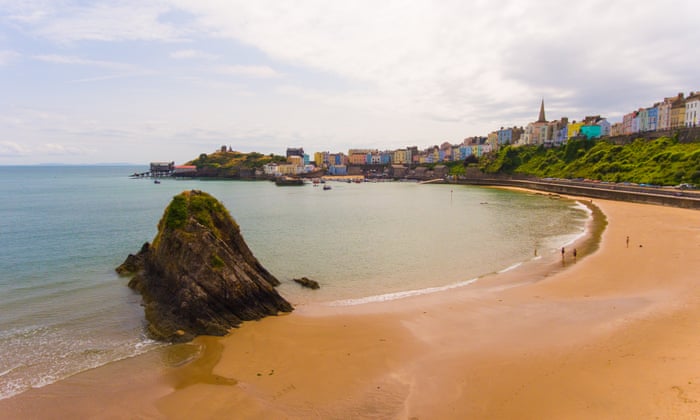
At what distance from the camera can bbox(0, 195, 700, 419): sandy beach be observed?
33.4 feet

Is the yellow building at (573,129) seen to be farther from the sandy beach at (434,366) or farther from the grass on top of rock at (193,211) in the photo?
the grass on top of rock at (193,211)

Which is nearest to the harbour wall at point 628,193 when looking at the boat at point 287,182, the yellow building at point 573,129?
the yellow building at point 573,129

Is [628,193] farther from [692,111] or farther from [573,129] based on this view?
[573,129]

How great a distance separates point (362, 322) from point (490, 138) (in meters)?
188

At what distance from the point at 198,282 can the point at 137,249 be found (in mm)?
18065

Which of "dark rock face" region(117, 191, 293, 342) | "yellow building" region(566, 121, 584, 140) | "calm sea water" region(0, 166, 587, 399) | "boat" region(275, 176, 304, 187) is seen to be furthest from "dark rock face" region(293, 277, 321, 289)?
"yellow building" region(566, 121, 584, 140)

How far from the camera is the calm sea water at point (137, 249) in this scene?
14516 mm

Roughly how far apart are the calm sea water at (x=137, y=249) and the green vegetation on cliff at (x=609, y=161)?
28603mm

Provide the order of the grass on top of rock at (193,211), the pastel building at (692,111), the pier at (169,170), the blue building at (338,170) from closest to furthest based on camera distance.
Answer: the grass on top of rock at (193,211)
the pastel building at (692,111)
the pier at (169,170)
the blue building at (338,170)

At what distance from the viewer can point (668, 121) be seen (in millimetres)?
98562

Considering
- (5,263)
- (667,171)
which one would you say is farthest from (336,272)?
(667,171)

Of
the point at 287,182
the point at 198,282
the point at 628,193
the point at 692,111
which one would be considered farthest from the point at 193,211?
the point at 287,182

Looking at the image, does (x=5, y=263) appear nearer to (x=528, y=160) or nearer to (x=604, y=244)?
(x=604, y=244)

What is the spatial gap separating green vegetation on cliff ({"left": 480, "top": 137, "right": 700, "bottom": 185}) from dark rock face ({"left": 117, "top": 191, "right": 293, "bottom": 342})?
242 ft
